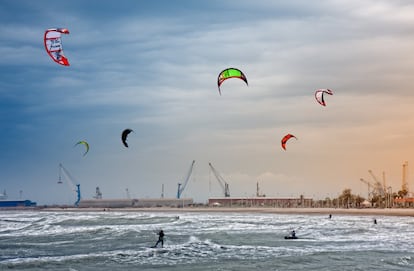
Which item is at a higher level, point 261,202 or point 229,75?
point 229,75

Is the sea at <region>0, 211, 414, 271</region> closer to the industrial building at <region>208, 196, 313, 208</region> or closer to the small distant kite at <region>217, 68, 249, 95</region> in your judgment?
the small distant kite at <region>217, 68, 249, 95</region>

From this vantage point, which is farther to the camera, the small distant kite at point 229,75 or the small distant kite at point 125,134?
the small distant kite at point 125,134

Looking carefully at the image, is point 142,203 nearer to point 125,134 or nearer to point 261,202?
point 261,202

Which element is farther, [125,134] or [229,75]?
[125,134]

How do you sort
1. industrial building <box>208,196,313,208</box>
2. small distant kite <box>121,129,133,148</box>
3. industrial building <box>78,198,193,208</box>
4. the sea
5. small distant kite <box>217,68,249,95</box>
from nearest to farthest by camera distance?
1. the sea
2. small distant kite <box>217,68,249,95</box>
3. small distant kite <box>121,129,133,148</box>
4. industrial building <box>208,196,313,208</box>
5. industrial building <box>78,198,193,208</box>

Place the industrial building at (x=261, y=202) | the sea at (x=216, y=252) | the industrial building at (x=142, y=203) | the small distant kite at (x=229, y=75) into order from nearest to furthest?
1. the sea at (x=216, y=252)
2. the small distant kite at (x=229, y=75)
3. the industrial building at (x=261, y=202)
4. the industrial building at (x=142, y=203)

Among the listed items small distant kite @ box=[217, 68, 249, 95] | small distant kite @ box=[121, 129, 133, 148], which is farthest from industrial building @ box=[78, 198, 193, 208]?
small distant kite @ box=[217, 68, 249, 95]

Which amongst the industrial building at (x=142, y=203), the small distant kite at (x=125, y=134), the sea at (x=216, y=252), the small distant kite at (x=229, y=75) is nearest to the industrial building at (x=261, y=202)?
the industrial building at (x=142, y=203)

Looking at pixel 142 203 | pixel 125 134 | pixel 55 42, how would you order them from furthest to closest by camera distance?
pixel 142 203, pixel 125 134, pixel 55 42

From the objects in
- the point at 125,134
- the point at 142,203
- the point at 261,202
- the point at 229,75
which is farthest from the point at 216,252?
the point at 142,203

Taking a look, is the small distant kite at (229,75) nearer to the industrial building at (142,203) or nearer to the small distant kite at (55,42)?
the small distant kite at (55,42)

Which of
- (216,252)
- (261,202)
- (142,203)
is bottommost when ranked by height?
(216,252)

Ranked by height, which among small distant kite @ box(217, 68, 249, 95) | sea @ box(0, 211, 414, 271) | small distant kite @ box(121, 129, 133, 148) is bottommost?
sea @ box(0, 211, 414, 271)

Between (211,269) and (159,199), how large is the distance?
562 feet
